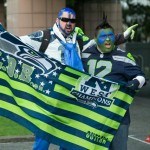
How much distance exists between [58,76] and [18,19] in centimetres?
997

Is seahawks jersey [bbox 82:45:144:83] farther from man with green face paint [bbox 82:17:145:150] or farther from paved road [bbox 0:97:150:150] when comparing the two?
paved road [bbox 0:97:150:150]

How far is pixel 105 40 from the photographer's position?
5.52 m

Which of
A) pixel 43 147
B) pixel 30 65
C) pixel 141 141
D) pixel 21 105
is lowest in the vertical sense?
pixel 141 141

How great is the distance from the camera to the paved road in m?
8.59

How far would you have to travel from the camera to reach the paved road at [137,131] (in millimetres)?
8586

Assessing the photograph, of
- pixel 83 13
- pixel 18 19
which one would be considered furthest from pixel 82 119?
pixel 83 13

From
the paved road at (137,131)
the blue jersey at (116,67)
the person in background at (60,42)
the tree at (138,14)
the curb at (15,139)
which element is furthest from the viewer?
the tree at (138,14)

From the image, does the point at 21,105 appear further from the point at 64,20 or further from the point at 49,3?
the point at 49,3

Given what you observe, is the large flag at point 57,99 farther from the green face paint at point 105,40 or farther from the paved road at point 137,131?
the paved road at point 137,131

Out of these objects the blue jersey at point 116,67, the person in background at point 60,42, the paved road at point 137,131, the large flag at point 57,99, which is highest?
the person in background at point 60,42

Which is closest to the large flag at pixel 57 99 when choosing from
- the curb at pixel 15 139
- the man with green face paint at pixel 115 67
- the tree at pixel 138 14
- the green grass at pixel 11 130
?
the man with green face paint at pixel 115 67

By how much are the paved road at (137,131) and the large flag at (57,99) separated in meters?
2.79

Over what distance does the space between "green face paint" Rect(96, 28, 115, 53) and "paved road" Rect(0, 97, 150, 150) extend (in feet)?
10.7

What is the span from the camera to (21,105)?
19.0ft
